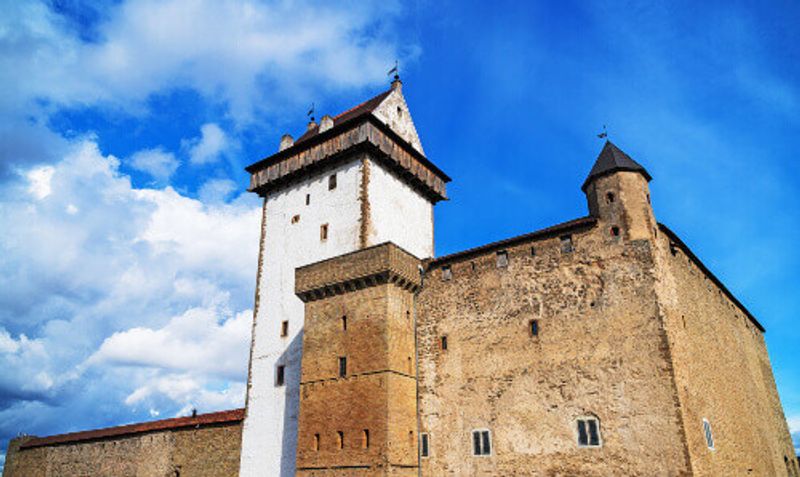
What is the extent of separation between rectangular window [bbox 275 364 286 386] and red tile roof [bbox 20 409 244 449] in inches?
100

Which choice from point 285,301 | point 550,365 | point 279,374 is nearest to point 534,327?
point 550,365

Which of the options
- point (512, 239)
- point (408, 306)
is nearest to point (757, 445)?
point (512, 239)

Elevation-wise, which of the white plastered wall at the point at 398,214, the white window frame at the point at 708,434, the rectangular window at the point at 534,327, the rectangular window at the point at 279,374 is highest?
the white plastered wall at the point at 398,214

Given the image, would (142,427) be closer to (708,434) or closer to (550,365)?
(550,365)

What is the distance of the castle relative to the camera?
1841 cm

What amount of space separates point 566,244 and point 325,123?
45.5ft

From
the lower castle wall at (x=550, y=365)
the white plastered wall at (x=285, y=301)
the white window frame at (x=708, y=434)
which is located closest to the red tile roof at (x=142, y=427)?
the white plastered wall at (x=285, y=301)

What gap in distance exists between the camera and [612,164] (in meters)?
21.0

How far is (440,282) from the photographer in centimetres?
2314

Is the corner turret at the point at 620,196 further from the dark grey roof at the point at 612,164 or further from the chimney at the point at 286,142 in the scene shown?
the chimney at the point at 286,142

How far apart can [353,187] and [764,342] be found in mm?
25424

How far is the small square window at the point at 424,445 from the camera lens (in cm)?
2106

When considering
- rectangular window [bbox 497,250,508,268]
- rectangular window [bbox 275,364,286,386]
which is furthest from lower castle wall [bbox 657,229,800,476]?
rectangular window [bbox 275,364,286,386]

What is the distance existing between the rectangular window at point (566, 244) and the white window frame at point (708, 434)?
685 centimetres
